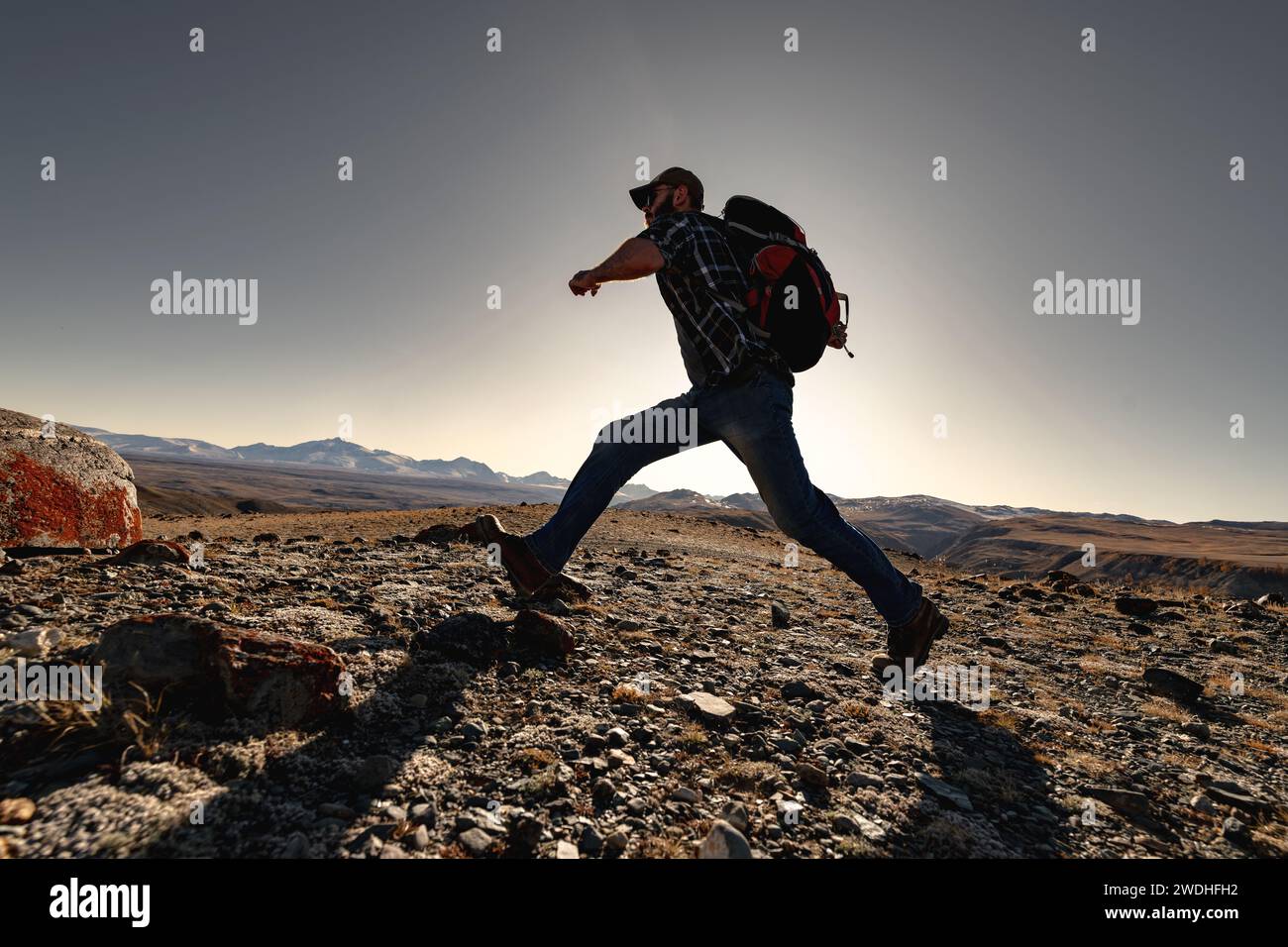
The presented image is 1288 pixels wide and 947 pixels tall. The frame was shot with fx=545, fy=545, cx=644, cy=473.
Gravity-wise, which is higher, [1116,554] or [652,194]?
[652,194]

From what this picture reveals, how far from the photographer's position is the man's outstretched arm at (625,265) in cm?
345

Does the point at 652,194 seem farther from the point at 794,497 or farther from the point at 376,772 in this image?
the point at 376,772

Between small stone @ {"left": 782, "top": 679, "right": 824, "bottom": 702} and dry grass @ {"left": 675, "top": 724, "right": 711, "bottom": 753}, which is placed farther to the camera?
small stone @ {"left": 782, "top": 679, "right": 824, "bottom": 702}

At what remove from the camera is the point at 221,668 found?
2742 millimetres

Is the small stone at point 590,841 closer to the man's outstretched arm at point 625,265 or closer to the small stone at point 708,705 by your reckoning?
the small stone at point 708,705

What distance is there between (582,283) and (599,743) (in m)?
2.78

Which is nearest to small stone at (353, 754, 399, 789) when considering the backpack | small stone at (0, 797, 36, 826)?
small stone at (0, 797, 36, 826)

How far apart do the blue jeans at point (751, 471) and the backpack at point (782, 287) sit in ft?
0.88

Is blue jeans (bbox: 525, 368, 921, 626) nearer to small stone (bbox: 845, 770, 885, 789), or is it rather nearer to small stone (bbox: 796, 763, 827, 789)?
small stone (bbox: 845, 770, 885, 789)

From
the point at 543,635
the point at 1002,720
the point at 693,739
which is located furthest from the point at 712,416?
the point at 1002,720

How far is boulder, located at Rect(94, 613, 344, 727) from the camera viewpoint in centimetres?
271

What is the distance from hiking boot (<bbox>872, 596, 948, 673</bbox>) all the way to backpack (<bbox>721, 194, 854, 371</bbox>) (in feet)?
7.49
